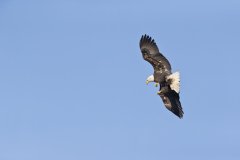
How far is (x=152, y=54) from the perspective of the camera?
27.0 m

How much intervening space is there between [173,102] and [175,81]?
106cm

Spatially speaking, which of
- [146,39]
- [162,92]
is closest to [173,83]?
[162,92]

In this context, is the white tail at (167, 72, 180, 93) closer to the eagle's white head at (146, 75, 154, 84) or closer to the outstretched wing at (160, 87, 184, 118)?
the outstretched wing at (160, 87, 184, 118)

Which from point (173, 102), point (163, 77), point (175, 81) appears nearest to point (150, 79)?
point (163, 77)

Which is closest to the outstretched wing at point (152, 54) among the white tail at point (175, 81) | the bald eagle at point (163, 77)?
the bald eagle at point (163, 77)

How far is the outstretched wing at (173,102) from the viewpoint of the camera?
25812 millimetres

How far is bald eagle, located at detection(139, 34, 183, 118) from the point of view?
2553cm

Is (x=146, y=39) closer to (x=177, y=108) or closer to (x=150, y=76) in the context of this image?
(x=150, y=76)

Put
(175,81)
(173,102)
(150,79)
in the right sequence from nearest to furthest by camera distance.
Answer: (175,81) < (173,102) < (150,79)

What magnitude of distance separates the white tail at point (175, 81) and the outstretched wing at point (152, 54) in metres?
0.81

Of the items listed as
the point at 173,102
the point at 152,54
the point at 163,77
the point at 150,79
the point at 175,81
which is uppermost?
the point at 152,54

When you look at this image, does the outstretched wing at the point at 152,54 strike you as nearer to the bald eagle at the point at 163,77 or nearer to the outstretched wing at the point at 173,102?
the bald eagle at the point at 163,77

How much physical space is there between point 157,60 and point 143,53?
820 millimetres

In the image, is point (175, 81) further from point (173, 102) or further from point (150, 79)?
point (150, 79)
